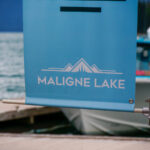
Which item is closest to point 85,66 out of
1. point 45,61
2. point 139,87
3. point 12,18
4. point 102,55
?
point 102,55

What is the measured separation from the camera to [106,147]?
283 cm

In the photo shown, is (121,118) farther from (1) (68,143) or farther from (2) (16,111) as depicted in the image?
(1) (68,143)

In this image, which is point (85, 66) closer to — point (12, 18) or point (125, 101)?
point (125, 101)

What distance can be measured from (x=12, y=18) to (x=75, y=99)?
0.87m

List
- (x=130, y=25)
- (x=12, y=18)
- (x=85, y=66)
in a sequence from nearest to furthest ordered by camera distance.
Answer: (x=130, y=25)
(x=85, y=66)
(x=12, y=18)

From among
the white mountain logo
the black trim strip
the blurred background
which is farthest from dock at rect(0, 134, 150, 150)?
the black trim strip

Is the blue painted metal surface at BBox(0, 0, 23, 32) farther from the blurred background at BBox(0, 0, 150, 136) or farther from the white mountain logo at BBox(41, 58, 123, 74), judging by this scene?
the white mountain logo at BBox(41, 58, 123, 74)

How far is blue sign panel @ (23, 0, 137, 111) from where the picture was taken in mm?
1968

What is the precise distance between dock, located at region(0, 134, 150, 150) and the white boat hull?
7.93ft

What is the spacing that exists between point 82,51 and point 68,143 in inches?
50.3

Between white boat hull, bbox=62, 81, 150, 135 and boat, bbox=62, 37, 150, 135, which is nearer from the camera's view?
boat, bbox=62, 37, 150, 135

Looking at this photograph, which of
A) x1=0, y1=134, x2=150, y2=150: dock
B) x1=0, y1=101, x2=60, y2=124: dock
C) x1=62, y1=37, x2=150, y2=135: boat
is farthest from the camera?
x1=0, y1=101, x2=60, y2=124: dock

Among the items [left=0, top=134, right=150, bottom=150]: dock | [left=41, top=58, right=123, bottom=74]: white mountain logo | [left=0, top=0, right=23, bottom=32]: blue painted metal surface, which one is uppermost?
[left=0, top=0, right=23, bottom=32]: blue painted metal surface

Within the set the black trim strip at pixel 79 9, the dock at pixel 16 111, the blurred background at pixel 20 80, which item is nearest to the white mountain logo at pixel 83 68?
the black trim strip at pixel 79 9
